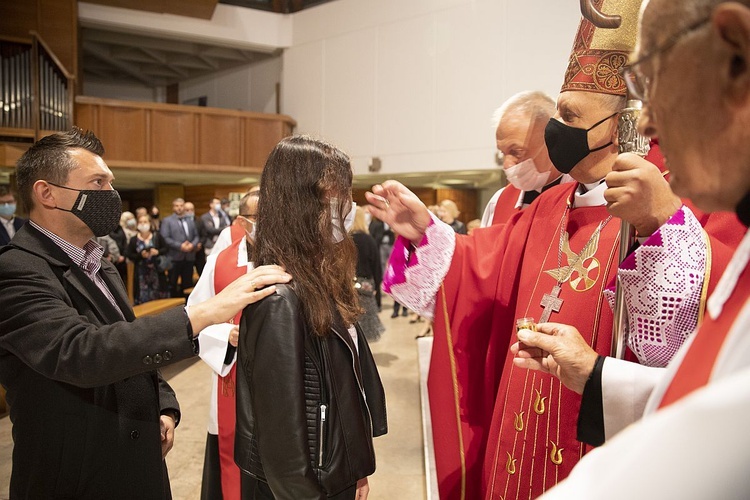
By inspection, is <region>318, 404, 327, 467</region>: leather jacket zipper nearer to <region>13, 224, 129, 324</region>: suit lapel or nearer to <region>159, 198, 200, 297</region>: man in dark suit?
<region>13, 224, 129, 324</region>: suit lapel

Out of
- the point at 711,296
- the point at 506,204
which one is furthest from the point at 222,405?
the point at 711,296

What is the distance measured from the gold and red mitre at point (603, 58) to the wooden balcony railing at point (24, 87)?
344 inches

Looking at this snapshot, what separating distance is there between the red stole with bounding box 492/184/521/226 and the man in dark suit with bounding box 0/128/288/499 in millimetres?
1952

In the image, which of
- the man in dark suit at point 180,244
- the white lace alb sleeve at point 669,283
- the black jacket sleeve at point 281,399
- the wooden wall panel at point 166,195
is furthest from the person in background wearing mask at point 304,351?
the wooden wall panel at point 166,195

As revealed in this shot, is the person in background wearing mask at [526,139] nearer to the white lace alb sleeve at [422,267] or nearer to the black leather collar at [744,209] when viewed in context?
the white lace alb sleeve at [422,267]

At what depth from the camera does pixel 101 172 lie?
1.96m

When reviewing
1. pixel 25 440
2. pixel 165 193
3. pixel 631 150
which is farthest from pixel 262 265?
pixel 165 193

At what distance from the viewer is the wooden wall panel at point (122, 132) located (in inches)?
445

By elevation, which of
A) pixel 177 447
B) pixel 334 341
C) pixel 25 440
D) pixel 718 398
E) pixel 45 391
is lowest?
pixel 177 447

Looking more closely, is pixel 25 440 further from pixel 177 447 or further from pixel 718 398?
pixel 177 447

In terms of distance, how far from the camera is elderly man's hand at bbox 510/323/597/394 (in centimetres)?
111

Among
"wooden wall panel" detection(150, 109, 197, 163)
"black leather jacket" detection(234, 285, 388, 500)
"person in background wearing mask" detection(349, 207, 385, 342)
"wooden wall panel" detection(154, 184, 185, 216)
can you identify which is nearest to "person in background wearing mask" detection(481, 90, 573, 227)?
"black leather jacket" detection(234, 285, 388, 500)

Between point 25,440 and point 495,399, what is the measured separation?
54.0 inches

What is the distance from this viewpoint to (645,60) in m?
0.68
